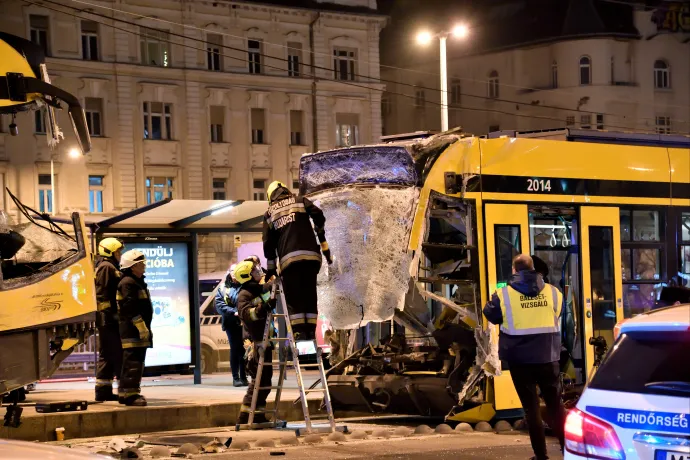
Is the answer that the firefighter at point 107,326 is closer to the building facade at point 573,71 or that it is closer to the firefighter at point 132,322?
the firefighter at point 132,322

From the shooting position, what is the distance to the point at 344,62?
Answer: 58469 millimetres

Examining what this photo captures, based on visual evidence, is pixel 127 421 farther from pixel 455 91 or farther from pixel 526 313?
pixel 455 91

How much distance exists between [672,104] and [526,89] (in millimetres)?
8031

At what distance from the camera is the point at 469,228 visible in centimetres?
1345

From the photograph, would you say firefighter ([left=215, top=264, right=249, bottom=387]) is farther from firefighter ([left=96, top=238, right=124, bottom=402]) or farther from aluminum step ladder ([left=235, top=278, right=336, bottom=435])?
aluminum step ladder ([left=235, top=278, right=336, bottom=435])

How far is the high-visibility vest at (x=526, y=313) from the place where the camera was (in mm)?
10484

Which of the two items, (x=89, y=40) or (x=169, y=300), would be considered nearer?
(x=169, y=300)

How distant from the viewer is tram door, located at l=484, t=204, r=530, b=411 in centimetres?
1322

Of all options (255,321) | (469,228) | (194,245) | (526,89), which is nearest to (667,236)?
(469,228)

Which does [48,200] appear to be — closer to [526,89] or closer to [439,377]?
[526,89]

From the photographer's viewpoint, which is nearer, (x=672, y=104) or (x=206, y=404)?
(x=206, y=404)

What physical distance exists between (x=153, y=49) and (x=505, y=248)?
4141 cm

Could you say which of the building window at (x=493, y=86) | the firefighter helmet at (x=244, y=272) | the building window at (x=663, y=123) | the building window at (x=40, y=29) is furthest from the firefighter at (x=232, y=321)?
the building window at (x=663, y=123)

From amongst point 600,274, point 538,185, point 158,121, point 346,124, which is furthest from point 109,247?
point 346,124
